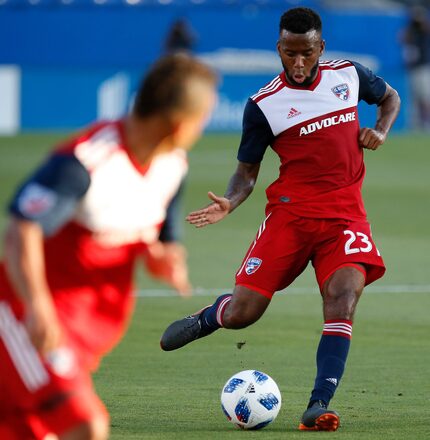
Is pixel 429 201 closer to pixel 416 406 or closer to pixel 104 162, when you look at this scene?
pixel 416 406

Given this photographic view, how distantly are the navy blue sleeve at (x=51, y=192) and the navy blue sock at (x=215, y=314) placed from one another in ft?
12.0

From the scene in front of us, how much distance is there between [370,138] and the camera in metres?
8.19

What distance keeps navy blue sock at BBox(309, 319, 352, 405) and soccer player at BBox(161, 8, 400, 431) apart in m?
0.20

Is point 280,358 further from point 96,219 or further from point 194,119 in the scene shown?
point 194,119

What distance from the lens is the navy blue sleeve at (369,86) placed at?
8.52 meters

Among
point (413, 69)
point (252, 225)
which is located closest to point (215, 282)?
point (252, 225)

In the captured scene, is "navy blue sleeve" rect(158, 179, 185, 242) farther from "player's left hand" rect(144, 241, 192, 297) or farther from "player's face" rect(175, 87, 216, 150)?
"player's face" rect(175, 87, 216, 150)

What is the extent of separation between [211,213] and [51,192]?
2929mm

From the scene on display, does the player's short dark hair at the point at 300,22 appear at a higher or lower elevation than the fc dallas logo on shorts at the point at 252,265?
higher

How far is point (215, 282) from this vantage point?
48.0 feet

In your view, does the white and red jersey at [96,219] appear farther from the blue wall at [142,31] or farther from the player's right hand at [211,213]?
the blue wall at [142,31]

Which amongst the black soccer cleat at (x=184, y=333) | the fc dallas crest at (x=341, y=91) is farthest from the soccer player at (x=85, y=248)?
the black soccer cleat at (x=184, y=333)

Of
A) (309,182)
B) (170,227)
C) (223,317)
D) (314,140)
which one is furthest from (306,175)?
(170,227)

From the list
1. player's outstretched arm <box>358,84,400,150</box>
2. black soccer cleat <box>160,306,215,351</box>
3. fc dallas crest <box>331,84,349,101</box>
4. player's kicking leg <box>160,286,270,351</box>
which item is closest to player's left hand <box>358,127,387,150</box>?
player's outstretched arm <box>358,84,400,150</box>
